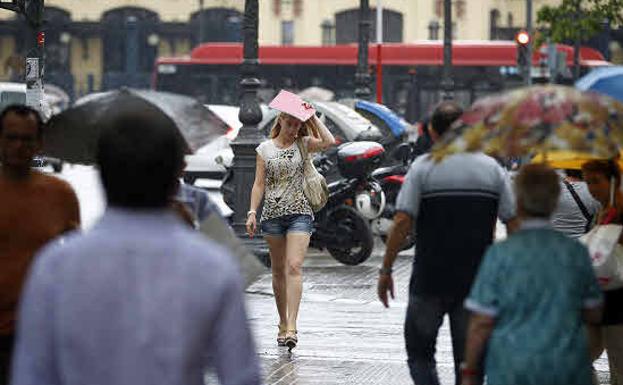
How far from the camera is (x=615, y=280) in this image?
741cm

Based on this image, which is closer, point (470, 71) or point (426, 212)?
point (426, 212)

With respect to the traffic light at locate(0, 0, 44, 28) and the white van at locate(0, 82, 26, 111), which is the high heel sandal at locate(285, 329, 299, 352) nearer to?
the traffic light at locate(0, 0, 44, 28)

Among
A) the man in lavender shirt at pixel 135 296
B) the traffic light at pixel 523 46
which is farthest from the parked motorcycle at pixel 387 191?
the traffic light at pixel 523 46

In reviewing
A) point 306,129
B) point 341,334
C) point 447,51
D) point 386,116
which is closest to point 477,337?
point 306,129

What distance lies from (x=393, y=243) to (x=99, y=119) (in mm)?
1742

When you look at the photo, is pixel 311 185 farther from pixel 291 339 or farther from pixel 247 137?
pixel 247 137

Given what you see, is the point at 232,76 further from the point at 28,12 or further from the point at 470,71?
the point at 28,12

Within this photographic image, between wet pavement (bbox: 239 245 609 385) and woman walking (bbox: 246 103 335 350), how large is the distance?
340mm

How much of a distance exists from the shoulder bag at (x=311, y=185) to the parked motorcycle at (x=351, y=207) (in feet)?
20.6

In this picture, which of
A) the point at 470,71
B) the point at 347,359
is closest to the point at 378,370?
the point at 347,359

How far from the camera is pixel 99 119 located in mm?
6406

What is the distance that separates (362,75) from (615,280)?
23137mm

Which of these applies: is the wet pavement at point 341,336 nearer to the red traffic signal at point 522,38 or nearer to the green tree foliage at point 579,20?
the green tree foliage at point 579,20

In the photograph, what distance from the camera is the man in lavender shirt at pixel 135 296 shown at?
4.02 m
